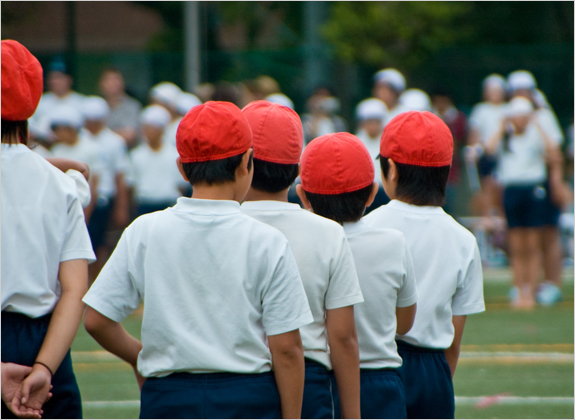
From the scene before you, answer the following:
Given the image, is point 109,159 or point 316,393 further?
point 109,159

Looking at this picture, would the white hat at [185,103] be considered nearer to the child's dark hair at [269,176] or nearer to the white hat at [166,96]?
the white hat at [166,96]

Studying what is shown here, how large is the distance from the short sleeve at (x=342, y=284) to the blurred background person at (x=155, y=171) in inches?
253

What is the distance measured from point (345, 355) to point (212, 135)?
0.86m

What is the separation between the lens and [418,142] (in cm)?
324

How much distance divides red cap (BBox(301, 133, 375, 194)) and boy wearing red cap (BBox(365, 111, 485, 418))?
0.30 metres

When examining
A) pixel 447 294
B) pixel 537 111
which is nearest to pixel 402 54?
pixel 537 111

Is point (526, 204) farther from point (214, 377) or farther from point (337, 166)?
point (214, 377)

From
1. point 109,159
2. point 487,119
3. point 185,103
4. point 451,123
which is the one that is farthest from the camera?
point 451,123

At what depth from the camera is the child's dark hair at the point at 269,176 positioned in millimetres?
2801

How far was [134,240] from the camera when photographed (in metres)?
2.48

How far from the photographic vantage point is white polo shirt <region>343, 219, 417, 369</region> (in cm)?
293

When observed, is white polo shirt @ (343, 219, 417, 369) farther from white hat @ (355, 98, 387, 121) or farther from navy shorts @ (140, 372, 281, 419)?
white hat @ (355, 98, 387, 121)

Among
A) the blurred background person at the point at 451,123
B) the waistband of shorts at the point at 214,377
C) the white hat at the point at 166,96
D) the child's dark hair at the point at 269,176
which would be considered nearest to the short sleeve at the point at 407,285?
the child's dark hair at the point at 269,176

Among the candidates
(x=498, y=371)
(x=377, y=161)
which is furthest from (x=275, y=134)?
(x=377, y=161)
